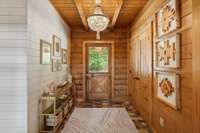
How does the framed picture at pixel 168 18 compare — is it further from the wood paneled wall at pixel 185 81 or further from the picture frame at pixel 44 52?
the picture frame at pixel 44 52

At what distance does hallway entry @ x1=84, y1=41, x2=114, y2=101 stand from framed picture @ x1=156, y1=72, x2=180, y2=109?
158 inches

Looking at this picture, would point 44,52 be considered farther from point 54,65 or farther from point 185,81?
point 185,81

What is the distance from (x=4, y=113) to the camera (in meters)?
2.99

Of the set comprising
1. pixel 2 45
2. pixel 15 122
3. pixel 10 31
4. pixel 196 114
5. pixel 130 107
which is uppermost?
pixel 10 31

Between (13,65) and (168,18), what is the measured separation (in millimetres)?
2231

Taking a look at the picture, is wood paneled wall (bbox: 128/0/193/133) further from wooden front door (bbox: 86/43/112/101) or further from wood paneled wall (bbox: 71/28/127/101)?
wooden front door (bbox: 86/43/112/101)

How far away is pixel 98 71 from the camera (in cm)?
747

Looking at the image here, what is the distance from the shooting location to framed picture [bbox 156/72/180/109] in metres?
2.56

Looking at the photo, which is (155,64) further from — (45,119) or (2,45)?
(2,45)

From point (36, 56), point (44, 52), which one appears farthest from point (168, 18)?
point (44, 52)

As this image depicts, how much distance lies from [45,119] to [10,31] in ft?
5.67

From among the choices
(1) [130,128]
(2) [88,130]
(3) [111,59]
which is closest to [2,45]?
(2) [88,130]

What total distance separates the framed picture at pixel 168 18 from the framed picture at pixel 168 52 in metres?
0.13

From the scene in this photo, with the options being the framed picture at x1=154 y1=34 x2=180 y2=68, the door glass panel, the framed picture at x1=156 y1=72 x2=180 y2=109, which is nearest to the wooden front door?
the door glass panel
